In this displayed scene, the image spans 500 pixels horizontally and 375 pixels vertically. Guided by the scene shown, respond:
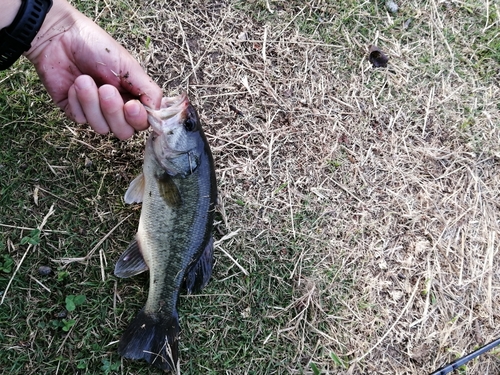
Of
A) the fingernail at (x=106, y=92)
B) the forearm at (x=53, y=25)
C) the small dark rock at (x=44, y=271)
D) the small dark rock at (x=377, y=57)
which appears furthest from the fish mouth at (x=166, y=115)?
the small dark rock at (x=377, y=57)

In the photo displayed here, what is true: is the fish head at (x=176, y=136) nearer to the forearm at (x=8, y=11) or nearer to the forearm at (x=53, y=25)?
the forearm at (x=53, y=25)

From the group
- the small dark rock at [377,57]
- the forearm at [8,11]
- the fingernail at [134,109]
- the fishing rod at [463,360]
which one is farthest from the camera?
the small dark rock at [377,57]

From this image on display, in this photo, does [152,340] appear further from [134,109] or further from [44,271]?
[134,109]

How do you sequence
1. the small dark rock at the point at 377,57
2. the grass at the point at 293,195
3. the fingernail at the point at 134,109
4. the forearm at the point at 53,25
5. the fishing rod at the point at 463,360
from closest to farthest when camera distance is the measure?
the fingernail at the point at 134,109 → the forearm at the point at 53,25 → the grass at the point at 293,195 → the fishing rod at the point at 463,360 → the small dark rock at the point at 377,57

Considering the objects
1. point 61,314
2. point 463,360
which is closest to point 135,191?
point 61,314

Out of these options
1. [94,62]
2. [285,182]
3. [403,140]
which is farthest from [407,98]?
[94,62]

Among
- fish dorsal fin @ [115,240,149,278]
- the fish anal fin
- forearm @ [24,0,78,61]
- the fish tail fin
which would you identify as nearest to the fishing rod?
the fish anal fin
